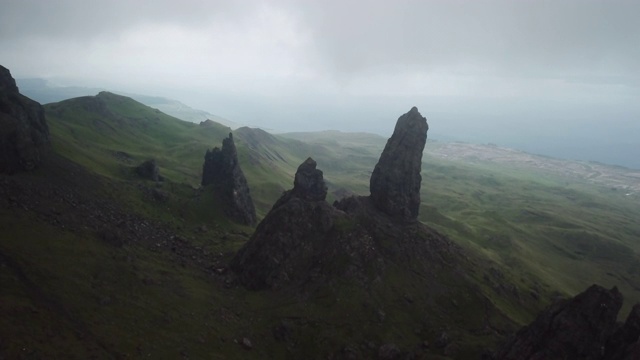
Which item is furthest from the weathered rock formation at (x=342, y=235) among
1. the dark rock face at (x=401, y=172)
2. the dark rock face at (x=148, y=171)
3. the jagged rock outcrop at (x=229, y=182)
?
the dark rock face at (x=148, y=171)

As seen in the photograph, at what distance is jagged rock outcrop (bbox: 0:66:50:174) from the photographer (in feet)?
379

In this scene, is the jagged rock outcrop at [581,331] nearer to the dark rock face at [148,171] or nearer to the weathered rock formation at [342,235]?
the weathered rock formation at [342,235]

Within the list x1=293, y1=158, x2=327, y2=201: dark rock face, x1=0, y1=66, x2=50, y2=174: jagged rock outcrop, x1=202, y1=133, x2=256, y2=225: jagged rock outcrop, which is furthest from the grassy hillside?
x1=202, y1=133, x2=256, y2=225: jagged rock outcrop

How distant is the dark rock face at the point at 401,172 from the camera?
429 ft

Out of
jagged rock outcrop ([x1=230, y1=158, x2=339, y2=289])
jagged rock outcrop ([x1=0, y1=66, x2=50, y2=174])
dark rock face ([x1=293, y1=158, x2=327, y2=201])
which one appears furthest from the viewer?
dark rock face ([x1=293, y1=158, x2=327, y2=201])

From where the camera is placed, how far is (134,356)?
230 feet

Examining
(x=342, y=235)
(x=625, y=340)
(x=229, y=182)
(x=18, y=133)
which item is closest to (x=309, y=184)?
(x=342, y=235)

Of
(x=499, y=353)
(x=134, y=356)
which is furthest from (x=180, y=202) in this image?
(x=499, y=353)

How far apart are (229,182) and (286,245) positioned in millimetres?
68267

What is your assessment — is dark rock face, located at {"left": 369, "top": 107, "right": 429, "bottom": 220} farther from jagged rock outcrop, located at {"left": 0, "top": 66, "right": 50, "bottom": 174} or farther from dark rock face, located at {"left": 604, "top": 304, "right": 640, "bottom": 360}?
jagged rock outcrop, located at {"left": 0, "top": 66, "right": 50, "bottom": 174}

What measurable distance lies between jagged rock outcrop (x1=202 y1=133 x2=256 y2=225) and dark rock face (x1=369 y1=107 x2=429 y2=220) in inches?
2377

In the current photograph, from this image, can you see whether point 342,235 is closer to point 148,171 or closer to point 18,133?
point 18,133

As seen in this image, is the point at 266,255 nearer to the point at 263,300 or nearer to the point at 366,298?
the point at 263,300

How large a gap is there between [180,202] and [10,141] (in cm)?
5738
